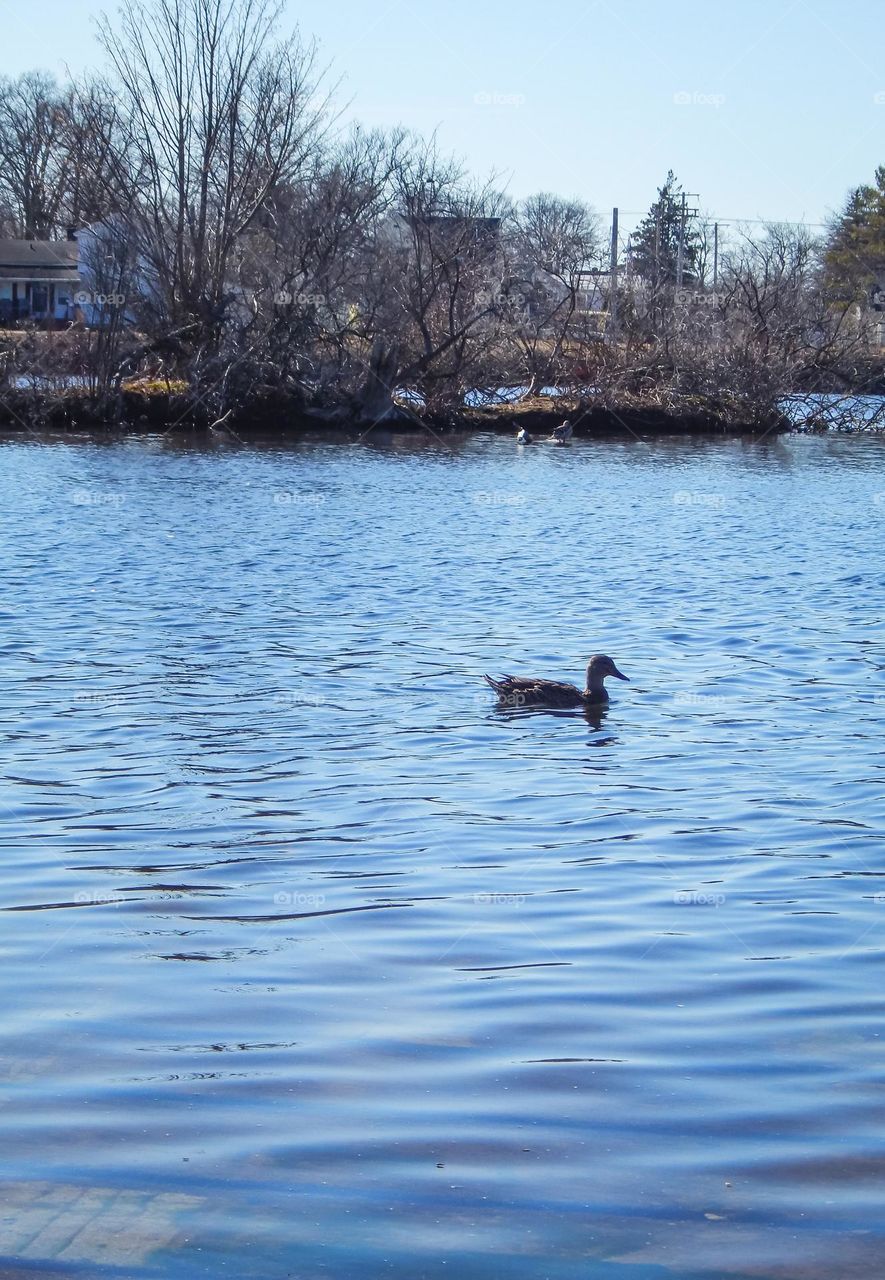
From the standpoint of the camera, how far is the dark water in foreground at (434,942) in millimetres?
3887

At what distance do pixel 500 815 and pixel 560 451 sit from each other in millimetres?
28985

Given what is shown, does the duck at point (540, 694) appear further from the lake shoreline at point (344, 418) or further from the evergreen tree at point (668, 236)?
the evergreen tree at point (668, 236)

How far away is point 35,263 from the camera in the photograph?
6706cm

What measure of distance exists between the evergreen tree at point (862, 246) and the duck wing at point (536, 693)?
57623 millimetres

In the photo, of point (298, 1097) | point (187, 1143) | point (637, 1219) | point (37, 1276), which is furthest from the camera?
point (298, 1097)

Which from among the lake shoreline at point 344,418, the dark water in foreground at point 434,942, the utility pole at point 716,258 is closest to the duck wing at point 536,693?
the dark water in foreground at point 434,942

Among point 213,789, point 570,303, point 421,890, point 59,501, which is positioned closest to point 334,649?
point 213,789

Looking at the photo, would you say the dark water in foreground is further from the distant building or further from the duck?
the distant building

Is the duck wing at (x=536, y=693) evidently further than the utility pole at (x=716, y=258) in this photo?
No

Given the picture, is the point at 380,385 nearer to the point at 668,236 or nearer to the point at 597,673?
the point at 597,673

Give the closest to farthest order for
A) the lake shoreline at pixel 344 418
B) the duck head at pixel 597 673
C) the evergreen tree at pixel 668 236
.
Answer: the duck head at pixel 597 673 → the lake shoreline at pixel 344 418 → the evergreen tree at pixel 668 236

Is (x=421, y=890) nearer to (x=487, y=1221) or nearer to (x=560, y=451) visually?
(x=487, y=1221)

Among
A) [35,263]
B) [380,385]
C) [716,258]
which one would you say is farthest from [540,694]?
[35,263]

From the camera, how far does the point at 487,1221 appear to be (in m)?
3.86
